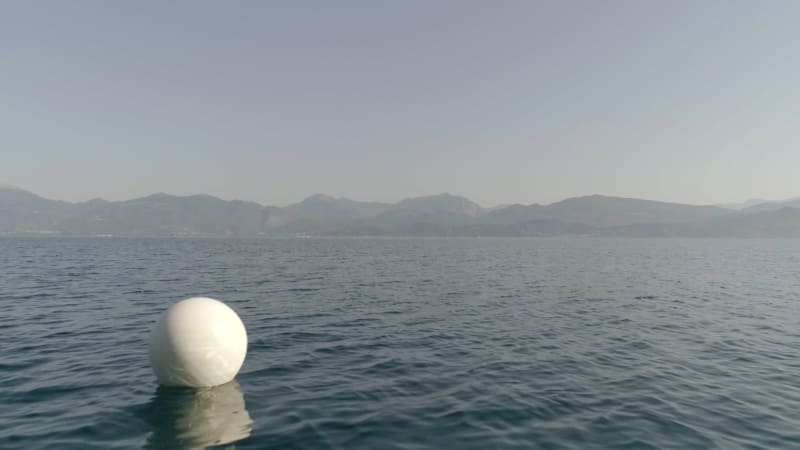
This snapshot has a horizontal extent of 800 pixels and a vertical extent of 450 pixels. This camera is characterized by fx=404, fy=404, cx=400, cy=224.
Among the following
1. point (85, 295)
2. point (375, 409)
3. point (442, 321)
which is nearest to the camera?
point (375, 409)

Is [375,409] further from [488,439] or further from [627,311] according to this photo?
[627,311]

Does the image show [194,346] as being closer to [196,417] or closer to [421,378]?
[196,417]

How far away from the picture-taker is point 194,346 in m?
11.8

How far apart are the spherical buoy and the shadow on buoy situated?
0.38 m

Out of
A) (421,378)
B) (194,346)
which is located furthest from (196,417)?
(421,378)

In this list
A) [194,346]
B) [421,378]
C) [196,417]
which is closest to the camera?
[196,417]

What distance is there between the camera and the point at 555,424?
10.8 m

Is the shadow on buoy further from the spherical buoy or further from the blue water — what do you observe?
the spherical buoy

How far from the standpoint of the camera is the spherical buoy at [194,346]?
11.8 m

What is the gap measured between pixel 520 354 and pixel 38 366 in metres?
18.8

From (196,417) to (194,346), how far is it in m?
1.98

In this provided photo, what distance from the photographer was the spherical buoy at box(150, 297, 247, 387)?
11.8 meters

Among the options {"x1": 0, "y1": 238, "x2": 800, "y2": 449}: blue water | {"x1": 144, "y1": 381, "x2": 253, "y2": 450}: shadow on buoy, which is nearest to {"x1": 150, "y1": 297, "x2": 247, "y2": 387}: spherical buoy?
{"x1": 144, "y1": 381, "x2": 253, "y2": 450}: shadow on buoy

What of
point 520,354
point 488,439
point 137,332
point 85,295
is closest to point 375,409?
point 488,439
